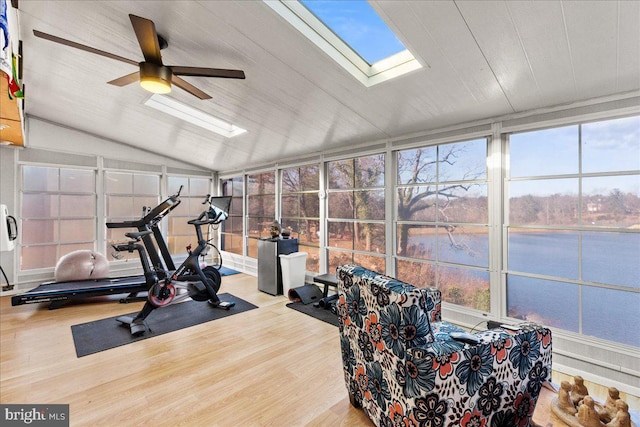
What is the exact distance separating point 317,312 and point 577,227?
2925 mm

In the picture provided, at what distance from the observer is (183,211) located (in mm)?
6691

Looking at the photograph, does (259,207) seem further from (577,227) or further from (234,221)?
(577,227)

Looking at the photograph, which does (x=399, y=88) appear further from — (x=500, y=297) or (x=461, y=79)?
(x=500, y=297)

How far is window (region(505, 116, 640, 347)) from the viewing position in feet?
7.81

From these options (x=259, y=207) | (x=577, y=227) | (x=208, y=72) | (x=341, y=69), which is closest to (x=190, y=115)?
(x=208, y=72)

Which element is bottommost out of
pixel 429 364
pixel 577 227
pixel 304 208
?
pixel 429 364

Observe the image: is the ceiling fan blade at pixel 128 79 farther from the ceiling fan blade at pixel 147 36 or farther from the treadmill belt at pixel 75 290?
the treadmill belt at pixel 75 290

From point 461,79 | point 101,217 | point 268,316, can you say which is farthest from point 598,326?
point 101,217

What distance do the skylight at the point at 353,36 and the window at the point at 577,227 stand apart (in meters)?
1.53

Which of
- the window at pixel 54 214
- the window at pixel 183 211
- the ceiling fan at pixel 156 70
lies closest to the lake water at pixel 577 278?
the ceiling fan at pixel 156 70

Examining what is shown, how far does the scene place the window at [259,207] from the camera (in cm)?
594

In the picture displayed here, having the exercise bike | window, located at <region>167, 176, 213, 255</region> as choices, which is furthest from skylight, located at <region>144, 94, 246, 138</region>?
window, located at <region>167, 176, 213, 255</region>

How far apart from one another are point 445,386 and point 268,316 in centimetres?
278

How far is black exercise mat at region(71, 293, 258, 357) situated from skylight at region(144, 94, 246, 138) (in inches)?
103
